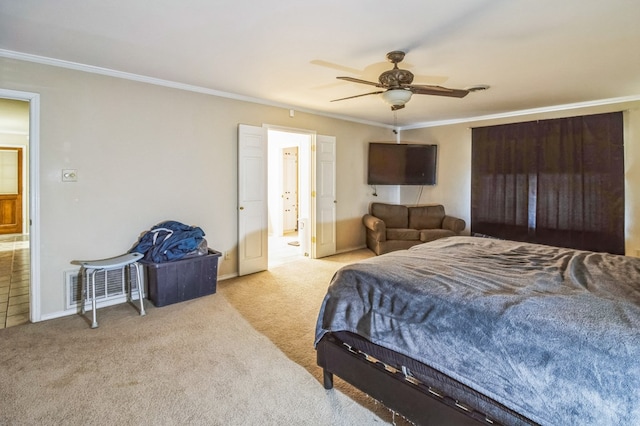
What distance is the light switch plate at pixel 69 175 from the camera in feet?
10.2

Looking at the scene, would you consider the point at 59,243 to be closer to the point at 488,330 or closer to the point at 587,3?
the point at 488,330

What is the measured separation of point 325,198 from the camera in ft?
18.1

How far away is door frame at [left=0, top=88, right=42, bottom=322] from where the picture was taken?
294cm

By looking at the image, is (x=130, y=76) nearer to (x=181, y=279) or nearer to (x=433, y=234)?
(x=181, y=279)

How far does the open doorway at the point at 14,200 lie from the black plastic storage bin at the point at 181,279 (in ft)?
5.86

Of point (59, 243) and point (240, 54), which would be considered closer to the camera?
point (240, 54)

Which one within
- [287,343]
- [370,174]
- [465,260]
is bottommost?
[287,343]

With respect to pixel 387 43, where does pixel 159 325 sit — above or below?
below

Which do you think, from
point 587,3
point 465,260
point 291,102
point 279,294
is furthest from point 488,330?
point 291,102

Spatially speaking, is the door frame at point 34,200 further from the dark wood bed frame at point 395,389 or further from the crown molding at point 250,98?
the dark wood bed frame at point 395,389

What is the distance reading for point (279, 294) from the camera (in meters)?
3.75

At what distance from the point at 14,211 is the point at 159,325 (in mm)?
7803

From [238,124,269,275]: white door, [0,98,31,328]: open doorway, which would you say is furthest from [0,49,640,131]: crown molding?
[0,98,31,328]: open doorway

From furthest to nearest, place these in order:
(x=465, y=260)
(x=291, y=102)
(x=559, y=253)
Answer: (x=291, y=102), (x=559, y=253), (x=465, y=260)
